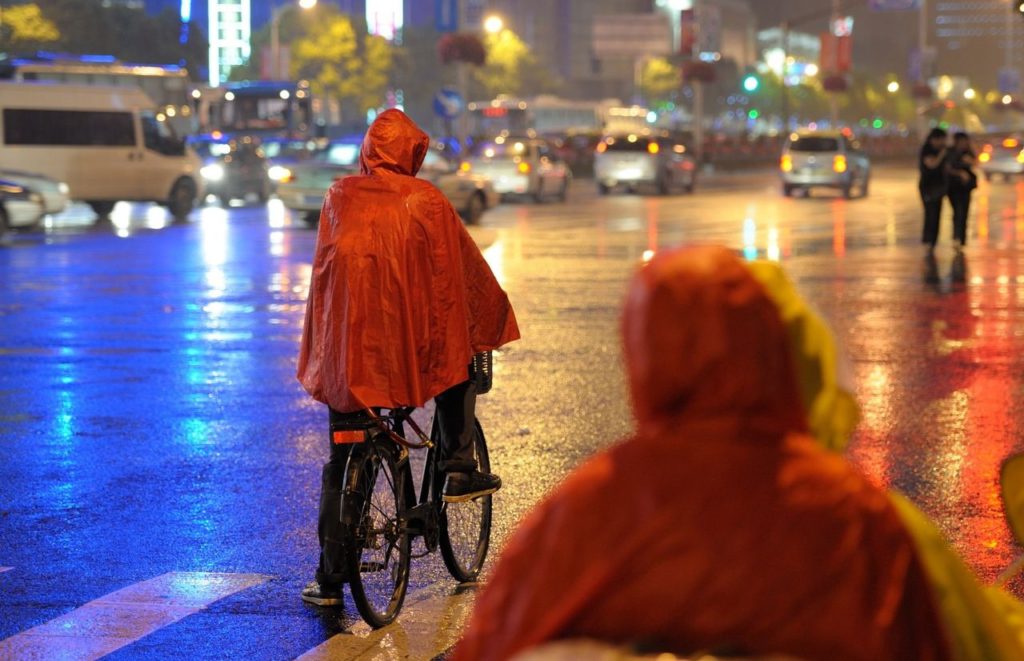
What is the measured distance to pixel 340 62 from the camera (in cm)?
9112

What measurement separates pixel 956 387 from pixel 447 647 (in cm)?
616

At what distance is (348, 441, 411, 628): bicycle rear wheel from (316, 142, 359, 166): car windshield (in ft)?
72.3

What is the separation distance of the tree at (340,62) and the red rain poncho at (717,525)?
289 ft

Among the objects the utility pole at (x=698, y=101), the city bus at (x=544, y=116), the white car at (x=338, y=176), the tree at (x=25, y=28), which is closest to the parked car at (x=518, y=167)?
the white car at (x=338, y=176)

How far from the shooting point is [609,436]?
8859mm

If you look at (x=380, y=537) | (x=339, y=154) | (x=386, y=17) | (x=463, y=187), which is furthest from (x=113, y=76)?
(x=386, y=17)

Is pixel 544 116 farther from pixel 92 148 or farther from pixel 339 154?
pixel 339 154

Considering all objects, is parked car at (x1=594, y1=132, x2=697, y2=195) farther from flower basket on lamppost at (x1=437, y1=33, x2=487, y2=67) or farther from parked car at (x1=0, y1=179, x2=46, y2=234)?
parked car at (x1=0, y1=179, x2=46, y2=234)

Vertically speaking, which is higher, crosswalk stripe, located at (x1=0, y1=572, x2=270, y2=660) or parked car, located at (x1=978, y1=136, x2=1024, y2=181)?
parked car, located at (x1=978, y1=136, x2=1024, y2=181)

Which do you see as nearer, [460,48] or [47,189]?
[47,189]

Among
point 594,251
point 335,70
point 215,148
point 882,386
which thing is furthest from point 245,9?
point 882,386

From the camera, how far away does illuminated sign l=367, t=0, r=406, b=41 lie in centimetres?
10951

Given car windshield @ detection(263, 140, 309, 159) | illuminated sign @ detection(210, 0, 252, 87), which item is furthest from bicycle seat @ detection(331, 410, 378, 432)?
illuminated sign @ detection(210, 0, 252, 87)

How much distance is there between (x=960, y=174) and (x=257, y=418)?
15091mm
